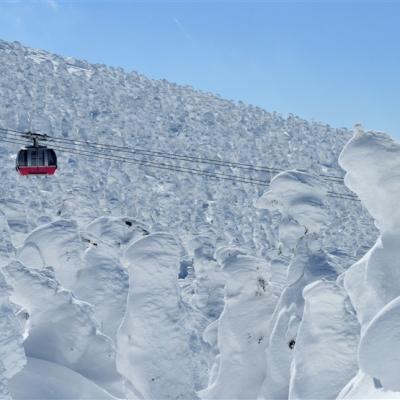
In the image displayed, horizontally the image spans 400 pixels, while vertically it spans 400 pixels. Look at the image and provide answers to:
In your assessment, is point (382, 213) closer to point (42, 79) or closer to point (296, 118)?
point (42, 79)

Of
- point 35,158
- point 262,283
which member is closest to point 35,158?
point 35,158

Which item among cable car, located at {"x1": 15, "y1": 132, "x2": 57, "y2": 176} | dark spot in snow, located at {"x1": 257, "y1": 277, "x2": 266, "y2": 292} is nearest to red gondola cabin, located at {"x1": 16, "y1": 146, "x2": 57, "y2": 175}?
cable car, located at {"x1": 15, "y1": 132, "x2": 57, "y2": 176}

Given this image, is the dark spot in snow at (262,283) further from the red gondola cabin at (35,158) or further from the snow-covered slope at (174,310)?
the red gondola cabin at (35,158)

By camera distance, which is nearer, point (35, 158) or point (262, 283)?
point (35, 158)

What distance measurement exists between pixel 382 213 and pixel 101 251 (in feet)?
44.5

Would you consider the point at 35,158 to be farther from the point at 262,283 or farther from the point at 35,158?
the point at 262,283

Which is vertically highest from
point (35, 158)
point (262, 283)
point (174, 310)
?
point (35, 158)

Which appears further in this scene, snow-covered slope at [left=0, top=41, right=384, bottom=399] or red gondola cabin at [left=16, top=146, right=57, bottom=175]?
red gondola cabin at [left=16, top=146, right=57, bottom=175]

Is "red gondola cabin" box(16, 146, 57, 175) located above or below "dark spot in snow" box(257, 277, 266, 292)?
above

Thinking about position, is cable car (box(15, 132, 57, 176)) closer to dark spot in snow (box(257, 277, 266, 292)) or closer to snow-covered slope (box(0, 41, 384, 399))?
snow-covered slope (box(0, 41, 384, 399))

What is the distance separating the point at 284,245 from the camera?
61.0 feet

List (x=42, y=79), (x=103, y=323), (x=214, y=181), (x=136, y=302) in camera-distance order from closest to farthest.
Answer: (x=136, y=302) → (x=103, y=323) → (x=214, y=181) → (x=42, y=79)

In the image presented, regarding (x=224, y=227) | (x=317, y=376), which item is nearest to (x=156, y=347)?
(x=317, y=376)

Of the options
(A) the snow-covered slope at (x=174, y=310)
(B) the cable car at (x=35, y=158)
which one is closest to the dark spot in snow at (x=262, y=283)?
(A) the snow-covered slope at (x=174, y=310)
